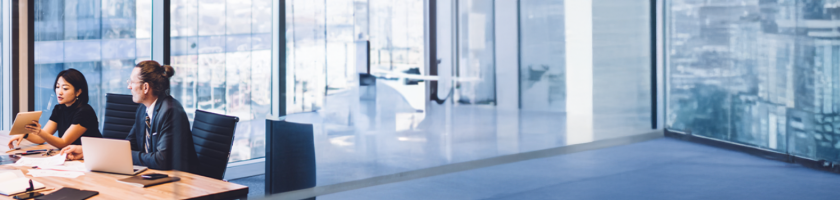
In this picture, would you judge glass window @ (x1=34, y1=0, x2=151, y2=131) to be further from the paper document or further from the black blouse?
the paper document

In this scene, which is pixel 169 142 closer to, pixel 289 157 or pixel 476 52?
pixel 289 157

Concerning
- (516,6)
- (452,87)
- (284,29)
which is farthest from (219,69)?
(516,6)

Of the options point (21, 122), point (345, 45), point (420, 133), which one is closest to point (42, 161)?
point (21, 122)

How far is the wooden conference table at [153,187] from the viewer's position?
1805 mm

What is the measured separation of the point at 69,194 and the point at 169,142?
0.62 metres

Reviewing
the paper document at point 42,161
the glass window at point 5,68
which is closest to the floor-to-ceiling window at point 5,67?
the glass window at point 5,68

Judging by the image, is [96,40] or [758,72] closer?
[758,72]

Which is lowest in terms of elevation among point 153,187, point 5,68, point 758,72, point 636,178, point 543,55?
point 636,178

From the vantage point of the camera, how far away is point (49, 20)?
4.94m

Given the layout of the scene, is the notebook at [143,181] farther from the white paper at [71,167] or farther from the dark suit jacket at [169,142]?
the white paper at [71,167]

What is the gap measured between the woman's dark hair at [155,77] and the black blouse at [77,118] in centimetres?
73

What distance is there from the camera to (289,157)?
140 inches

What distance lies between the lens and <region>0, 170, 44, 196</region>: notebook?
5.87ft

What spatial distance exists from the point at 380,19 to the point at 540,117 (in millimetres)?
993
